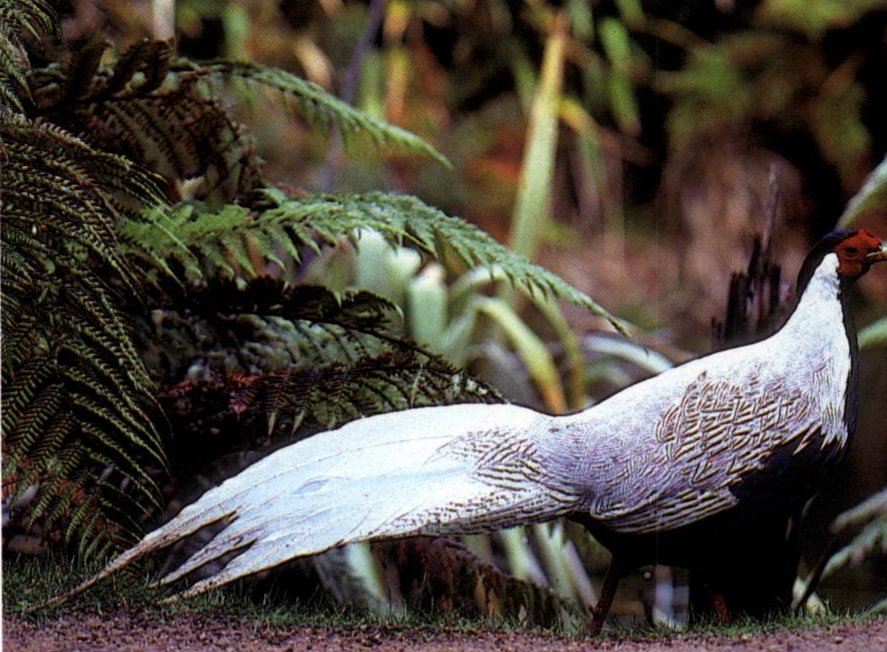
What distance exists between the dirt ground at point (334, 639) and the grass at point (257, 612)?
3cm

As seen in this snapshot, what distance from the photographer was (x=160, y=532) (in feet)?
5.73

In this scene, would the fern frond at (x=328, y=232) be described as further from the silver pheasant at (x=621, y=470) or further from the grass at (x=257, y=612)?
the grass at (x=257, y=612)

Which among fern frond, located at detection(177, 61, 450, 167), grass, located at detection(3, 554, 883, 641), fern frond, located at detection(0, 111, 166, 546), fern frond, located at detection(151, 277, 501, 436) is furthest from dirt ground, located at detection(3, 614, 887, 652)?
fern frond, located at detection(177, 61, 450, 167)

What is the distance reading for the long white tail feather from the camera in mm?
1666

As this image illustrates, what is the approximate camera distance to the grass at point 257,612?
66.7 inches

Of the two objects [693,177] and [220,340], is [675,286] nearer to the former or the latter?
[693,177]

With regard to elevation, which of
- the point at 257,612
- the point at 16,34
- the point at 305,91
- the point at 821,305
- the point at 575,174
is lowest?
the point at 257,612

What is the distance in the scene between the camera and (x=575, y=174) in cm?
397

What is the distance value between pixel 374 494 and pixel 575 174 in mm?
2446

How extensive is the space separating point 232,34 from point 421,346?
177 centimetres

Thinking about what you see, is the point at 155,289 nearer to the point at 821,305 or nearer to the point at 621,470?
the point at 621,470

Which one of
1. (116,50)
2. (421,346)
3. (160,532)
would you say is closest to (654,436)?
(421,346)

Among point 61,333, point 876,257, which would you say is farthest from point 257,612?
point 876,257

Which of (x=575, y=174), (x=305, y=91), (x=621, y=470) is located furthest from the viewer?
(x=575, y=174)
